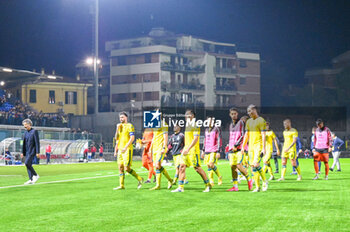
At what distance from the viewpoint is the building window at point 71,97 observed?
287ft

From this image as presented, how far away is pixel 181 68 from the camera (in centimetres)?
10519

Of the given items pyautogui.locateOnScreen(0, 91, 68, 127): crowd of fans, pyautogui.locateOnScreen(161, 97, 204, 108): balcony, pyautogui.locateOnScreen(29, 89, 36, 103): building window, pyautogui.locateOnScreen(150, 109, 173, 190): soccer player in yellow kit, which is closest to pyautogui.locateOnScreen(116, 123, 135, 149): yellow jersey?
pyautogui.locateOnScreen(150, 109, 173, 190): soccer player in yellow kit

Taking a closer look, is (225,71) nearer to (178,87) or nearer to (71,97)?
(178,87)

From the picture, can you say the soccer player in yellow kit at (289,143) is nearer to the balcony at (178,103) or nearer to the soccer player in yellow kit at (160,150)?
the soccer player in yellow kit at (160,150)

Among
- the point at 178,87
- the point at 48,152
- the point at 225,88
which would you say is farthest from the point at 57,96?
the point at 48,152

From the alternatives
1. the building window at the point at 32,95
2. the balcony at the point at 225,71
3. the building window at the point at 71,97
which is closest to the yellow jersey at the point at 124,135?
the building window at the point at 32,95

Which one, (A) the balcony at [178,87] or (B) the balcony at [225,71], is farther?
(B) the balcony at [225,71]

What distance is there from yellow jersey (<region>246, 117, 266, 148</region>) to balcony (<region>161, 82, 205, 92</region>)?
86612 millimetres

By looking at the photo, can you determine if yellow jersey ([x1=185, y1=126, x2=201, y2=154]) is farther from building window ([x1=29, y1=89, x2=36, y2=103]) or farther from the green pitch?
building window ([x1=29, y1=89, x2=36, y2=103])

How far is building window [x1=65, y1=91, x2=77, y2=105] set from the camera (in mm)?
87625

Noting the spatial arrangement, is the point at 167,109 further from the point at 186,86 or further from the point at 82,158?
the point at 82,158

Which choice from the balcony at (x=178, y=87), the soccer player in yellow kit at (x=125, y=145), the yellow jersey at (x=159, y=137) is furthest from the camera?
the balcony at (x=178, y=87)

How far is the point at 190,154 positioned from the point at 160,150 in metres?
1.37

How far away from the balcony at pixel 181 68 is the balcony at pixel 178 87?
2680 mm
